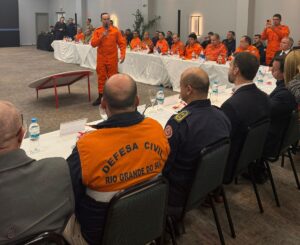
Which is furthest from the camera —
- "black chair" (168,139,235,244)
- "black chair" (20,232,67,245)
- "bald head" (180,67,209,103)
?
"bald head" (180,67,209,103)

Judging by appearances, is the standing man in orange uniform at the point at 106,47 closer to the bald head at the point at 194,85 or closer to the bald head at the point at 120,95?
the bald head at the point at 194,85

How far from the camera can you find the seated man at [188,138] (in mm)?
1858

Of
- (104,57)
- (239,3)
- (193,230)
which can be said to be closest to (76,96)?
(104,57)

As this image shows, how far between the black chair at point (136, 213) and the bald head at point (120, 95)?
0.36m

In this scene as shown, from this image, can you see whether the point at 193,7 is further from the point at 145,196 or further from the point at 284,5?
the point at 145,196

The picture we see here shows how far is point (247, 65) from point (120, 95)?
1.29m

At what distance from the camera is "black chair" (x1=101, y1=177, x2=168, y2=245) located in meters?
1.36

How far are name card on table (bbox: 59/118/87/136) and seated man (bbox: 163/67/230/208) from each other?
771mm

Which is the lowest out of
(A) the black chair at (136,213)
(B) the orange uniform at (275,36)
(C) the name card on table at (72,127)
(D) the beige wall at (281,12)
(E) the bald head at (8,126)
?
(A) the black chair at (136,213)

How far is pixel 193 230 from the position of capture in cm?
249

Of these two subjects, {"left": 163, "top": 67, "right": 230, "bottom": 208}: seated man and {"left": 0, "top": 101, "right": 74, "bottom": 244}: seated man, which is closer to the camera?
{"left": 0, "top": 101, "right": 74, "bottom": 244}: seated man

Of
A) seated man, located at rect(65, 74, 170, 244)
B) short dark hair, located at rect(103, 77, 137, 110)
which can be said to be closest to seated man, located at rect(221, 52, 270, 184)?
seated man, located at rect(65, 74, 170, 244)

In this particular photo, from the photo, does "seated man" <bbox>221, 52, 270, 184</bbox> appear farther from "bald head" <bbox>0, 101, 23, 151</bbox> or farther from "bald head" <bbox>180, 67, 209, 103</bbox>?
"bald head" <bbox>0, 101, 23, 151</bbox>

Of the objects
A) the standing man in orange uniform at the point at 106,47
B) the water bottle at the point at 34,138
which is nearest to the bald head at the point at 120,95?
the water bottle at the point at 34,138
